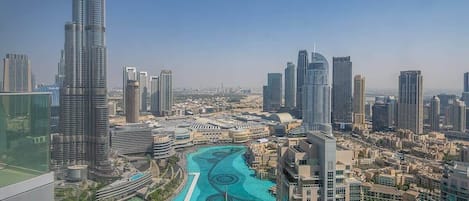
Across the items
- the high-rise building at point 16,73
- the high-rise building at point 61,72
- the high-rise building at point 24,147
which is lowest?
the high-rise building at point 24,147

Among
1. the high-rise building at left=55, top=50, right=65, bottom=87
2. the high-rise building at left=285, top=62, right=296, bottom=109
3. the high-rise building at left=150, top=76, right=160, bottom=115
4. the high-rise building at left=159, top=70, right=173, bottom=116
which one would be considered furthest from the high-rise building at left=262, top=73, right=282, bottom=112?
the high-rise building at left=55, top=50, right=65, bottom=87

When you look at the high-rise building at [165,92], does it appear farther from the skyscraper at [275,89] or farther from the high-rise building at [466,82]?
the high-rise building at [466,82]

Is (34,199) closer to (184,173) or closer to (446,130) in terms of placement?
(184,173)

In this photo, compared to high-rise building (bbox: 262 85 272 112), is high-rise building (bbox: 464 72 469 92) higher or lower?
higher

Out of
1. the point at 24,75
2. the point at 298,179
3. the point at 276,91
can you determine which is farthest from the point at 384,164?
the point at 276,91

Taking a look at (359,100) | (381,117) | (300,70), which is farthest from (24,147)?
(300,70)

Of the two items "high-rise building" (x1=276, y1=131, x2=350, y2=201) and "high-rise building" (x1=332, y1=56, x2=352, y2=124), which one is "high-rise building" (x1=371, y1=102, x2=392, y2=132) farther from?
"high-rise building" (x1=276, y1=131, x2=350, y2=201)

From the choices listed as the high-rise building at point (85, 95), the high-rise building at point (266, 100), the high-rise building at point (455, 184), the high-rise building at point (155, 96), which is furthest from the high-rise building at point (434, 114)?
the high-rise building at point (155, 96)
